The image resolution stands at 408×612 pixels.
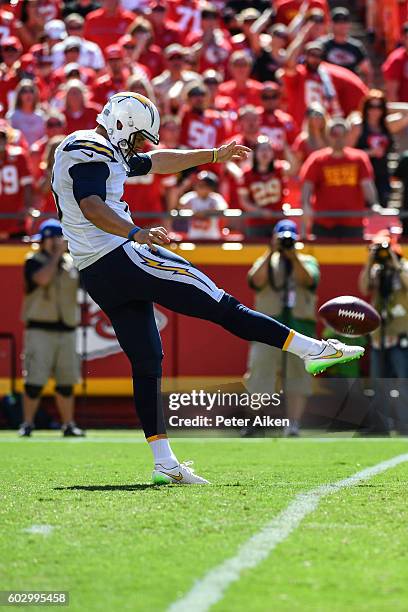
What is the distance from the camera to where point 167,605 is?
3.76m

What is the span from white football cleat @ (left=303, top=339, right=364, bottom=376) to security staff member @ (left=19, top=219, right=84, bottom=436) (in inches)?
220

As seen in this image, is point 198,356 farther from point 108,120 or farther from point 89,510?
point 89,510

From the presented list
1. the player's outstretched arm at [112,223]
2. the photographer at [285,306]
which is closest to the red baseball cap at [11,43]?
the photographer at [285,306]

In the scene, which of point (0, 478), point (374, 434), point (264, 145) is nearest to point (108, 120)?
point (0, 478)

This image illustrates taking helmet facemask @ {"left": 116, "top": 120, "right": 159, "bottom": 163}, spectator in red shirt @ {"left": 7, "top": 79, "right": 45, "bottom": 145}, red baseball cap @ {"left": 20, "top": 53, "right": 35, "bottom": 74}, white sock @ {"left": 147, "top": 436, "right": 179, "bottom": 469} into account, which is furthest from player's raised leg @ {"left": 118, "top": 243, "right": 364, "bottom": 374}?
red baseball cap @ {"left": 20, "top": 53, "right": 35, "bottom": 74}

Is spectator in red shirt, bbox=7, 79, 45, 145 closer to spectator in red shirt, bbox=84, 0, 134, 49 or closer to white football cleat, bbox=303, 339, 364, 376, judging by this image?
spectator in red shirt, bbox=84, 0, 134, 49

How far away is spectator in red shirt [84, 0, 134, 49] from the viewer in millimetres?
15891

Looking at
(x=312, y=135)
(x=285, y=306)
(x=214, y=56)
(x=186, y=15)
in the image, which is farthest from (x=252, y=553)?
(x=186, y=15)

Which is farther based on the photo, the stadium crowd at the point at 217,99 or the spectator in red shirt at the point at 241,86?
the spectator in red shirt at the point at 241,86

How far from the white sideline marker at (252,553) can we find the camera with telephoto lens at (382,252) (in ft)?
17.2

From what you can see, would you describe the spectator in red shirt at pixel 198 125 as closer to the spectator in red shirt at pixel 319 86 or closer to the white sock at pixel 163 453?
the spectator in red shirt at pixel 319 86

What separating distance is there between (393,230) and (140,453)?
4.62 meters

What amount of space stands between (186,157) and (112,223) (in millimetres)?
1053

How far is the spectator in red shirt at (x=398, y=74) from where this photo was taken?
48.6 feet
